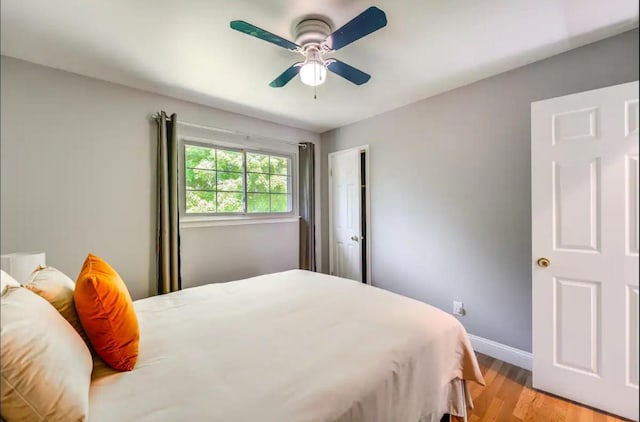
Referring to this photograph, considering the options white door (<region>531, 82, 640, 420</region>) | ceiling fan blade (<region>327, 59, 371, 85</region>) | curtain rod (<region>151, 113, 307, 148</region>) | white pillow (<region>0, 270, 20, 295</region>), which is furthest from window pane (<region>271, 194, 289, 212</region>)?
white pillow (<region>0, 270, 20, 295</region>)

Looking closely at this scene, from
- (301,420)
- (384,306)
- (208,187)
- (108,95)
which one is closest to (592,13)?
(384,306)

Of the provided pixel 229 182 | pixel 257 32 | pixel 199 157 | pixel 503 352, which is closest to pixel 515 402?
pixel 503 352

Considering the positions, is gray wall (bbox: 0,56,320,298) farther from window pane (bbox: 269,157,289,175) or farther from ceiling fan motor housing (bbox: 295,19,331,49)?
ceiling fan motor housing (bbox: 295,19,331,49)

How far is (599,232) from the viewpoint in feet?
1.86

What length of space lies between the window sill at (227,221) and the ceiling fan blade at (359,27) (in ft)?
6.53

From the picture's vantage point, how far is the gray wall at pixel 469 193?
2104mm

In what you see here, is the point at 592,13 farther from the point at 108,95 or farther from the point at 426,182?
the point at 108,95

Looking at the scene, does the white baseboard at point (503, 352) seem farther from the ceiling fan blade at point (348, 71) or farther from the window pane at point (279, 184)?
the window pane at point (279, 184)

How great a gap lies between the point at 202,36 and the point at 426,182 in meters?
2.19

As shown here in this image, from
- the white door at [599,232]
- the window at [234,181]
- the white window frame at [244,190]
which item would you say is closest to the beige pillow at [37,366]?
the white door at [599,232]

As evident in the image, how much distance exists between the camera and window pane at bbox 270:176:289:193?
3.43m

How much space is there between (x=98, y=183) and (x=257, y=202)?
187cm

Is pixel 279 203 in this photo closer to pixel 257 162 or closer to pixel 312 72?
pixel 257 162

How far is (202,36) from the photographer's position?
5.73ft
